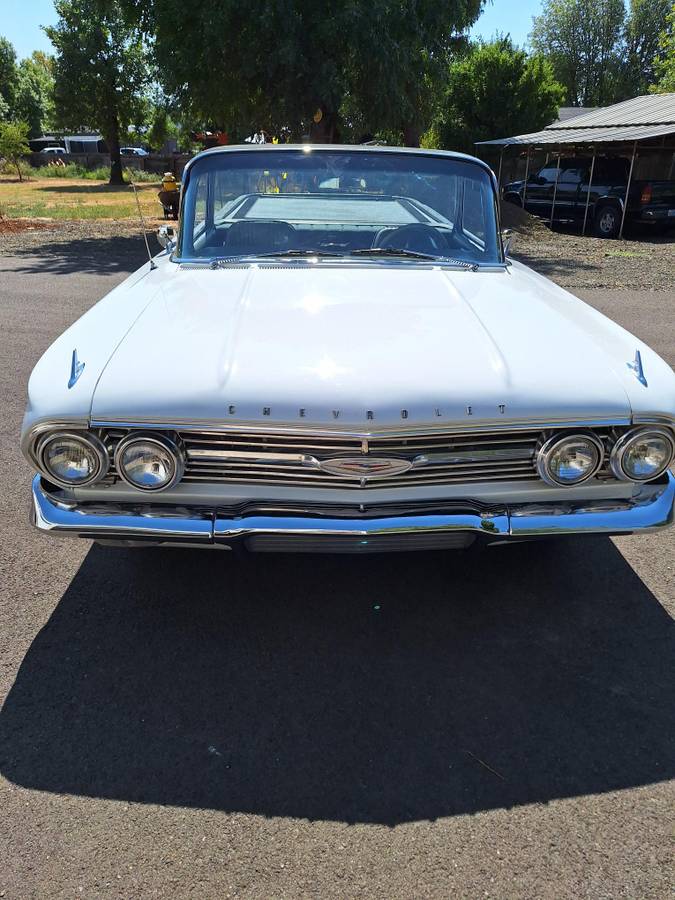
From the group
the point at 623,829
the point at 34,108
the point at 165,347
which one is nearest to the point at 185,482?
the point at 165,347

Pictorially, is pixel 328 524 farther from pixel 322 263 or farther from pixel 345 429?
pixel 322 263

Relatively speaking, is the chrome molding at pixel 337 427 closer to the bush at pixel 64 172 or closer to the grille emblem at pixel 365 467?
the grille emblem at pixel 365 467

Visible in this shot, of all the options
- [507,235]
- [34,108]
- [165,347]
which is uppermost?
[34,108]

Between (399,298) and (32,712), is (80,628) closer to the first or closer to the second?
(32,712)

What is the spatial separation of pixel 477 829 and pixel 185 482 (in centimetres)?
134

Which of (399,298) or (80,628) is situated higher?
(399,298)

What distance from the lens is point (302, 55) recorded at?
39.4 ft

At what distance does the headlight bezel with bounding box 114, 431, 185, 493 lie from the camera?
2234 millimetres

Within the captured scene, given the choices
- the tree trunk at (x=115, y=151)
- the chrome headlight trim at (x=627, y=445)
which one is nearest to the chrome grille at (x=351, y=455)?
the chrome headlight trim at (x=627, y=445)

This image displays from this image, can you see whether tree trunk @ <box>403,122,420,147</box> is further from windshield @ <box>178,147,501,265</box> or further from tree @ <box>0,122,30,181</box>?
tree @ <box>0,122,30,181</box>

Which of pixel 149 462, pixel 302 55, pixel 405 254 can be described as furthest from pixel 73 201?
pixel 149 462

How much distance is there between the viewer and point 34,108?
183 ft

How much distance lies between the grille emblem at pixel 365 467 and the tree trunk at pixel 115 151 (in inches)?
1498

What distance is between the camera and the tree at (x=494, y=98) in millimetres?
26906
